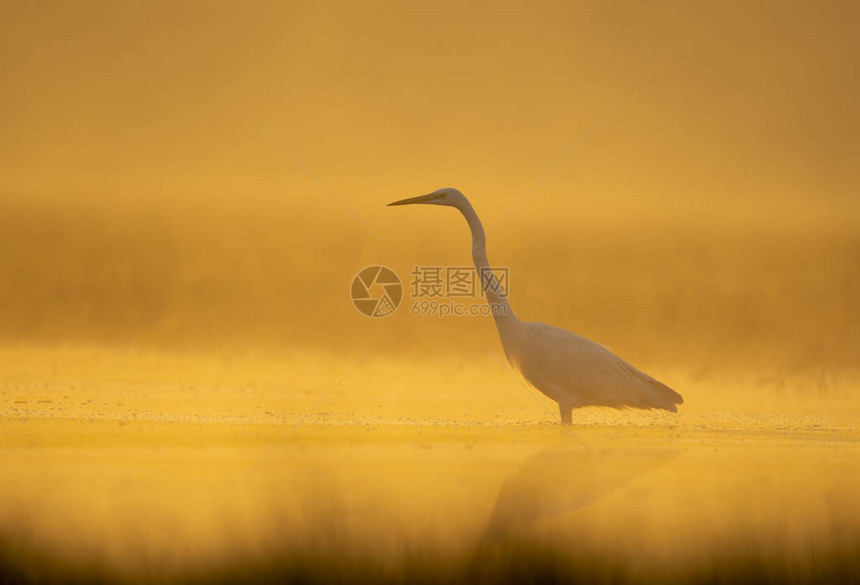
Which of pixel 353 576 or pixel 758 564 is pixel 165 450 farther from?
pixel 758 564

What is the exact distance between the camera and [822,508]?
14.7 ft

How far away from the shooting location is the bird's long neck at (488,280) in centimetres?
845

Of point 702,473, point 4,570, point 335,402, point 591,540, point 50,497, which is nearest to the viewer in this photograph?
point 4,570

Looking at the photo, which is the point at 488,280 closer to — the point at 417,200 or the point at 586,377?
the point at 417,200

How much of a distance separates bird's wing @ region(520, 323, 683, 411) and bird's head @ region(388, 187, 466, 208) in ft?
4.88

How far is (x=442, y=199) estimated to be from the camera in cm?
898

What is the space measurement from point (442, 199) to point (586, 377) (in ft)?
6.99

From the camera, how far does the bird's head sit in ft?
29.0

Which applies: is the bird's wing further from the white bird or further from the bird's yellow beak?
the bird's yellow beak

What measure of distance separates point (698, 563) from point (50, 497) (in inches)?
110

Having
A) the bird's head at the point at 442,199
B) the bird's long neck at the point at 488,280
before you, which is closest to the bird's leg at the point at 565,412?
the bird's long neck at the point at 488,280

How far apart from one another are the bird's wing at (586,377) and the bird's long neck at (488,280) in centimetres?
32

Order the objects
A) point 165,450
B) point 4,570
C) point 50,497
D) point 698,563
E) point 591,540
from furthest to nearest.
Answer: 1. point 165,450
2. point 50,497
3. point 591,540
4. point 698,563
5. point 4,570

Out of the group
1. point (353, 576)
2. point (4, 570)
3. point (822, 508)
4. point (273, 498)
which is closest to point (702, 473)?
point (822, 508)
